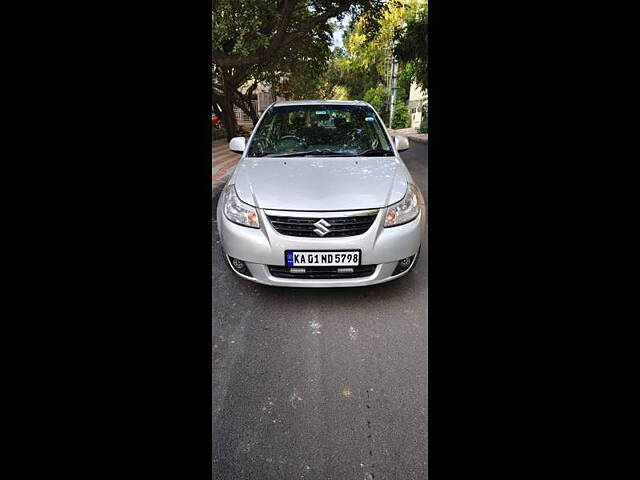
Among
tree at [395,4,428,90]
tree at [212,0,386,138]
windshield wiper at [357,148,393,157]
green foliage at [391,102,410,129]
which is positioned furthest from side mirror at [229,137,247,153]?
green foliage at [391,102,410,129]

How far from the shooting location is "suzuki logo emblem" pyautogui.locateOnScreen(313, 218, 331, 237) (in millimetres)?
2662

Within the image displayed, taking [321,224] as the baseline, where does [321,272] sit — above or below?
below

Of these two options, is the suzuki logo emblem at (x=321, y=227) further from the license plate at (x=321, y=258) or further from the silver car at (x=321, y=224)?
the license plate at (x=321, y=258)

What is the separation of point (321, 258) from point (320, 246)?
0.28 feet

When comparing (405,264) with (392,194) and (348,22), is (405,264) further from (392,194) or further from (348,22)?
(348,22)

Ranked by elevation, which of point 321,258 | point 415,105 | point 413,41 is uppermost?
point 413,41

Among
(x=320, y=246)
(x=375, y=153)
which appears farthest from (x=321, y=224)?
(x=375, y=153)

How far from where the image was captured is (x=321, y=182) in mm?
2957

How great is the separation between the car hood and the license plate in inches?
11.7

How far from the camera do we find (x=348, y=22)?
11.7 metres

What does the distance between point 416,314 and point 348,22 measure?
11.3 m

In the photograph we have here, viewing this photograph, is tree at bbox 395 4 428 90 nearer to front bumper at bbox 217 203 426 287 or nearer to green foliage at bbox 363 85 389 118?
front bumper at bbox 217 203 426 287

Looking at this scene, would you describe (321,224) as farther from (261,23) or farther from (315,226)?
(261,23)
